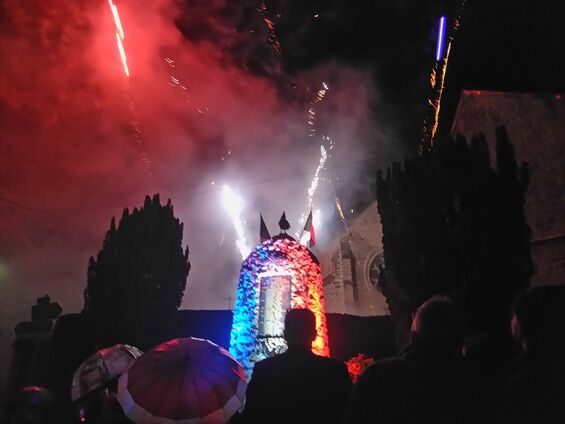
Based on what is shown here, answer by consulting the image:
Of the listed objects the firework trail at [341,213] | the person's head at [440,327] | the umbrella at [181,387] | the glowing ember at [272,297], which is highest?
the firework trail at [341,213]

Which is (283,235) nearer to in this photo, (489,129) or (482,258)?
(482,258)

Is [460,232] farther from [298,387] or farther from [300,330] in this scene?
[298,387]

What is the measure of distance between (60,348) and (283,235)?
25.1 feet

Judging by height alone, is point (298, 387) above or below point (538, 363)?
below

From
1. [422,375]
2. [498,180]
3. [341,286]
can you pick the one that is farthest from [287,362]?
[341,286]

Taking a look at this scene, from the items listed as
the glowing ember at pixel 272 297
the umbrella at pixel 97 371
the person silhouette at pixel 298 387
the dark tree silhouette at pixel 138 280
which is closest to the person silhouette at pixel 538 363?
the person silhouette at pixel 298 387

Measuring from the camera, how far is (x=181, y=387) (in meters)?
4.09

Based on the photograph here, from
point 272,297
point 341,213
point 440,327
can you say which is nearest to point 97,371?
point 440,327

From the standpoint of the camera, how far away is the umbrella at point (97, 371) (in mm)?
4785

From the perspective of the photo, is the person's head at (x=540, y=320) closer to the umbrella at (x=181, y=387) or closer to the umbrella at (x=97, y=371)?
the umbrella at (x=181, y=387)

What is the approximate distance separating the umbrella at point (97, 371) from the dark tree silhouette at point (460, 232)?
247 inches

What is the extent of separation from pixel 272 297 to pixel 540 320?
8.28m

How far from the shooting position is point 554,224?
973 cm

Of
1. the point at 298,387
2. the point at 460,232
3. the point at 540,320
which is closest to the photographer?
the point at 540,320
